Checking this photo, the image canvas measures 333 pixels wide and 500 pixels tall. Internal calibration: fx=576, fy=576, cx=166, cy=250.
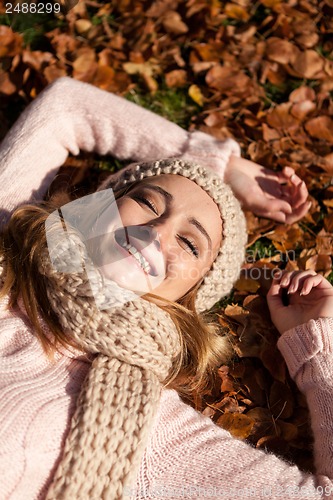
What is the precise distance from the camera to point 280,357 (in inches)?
103

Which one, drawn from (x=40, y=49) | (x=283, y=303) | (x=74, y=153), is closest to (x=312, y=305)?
(x=283, y=303)

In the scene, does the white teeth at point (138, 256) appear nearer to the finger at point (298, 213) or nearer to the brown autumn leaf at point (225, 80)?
the finger at point (298, 213)

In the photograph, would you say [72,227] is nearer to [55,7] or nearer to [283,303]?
[283,303]

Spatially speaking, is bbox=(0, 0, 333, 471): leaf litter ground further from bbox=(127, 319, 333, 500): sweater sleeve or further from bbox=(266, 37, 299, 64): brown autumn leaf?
bbox=(127, 319, 333, 500): sweater sleeve

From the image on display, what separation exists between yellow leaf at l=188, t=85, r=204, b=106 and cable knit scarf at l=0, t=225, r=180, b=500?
54.2 inches

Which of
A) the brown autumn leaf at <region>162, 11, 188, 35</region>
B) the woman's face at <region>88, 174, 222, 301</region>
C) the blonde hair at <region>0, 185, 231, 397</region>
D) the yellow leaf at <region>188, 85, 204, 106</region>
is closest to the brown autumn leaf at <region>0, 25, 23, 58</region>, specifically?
the brown autumn leaf at <region>162, 11, 188, 35</region>

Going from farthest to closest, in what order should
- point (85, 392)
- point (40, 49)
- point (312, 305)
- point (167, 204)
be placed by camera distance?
point (40, 49) < point (312, 305) < point (167, 204) < point (85, 392)

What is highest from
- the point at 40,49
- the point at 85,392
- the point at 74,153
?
the point at 40,49

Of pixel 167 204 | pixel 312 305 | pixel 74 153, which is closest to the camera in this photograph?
pixel 167 204

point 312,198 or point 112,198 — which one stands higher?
point 112,198

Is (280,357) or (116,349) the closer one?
(116,349)

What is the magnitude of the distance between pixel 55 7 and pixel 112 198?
1.64 metres

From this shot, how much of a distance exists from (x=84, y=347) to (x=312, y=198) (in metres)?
1.51

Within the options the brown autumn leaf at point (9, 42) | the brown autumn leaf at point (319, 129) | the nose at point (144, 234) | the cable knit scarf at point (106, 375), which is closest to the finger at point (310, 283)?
the cable knit scarf at point (106, 375)
